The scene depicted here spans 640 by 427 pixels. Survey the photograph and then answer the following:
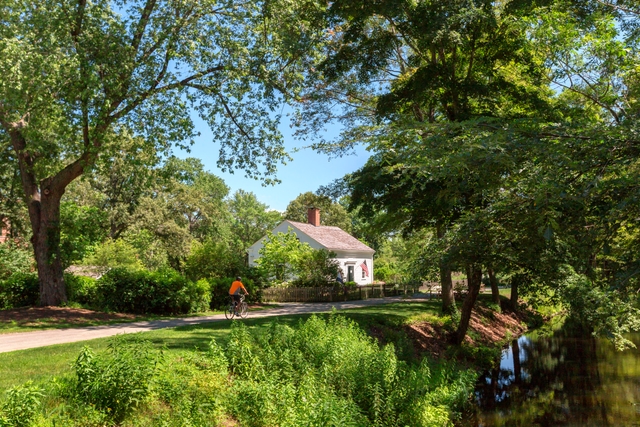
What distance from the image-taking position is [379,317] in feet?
60.8

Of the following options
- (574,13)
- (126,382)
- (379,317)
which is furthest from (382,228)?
(126,382)

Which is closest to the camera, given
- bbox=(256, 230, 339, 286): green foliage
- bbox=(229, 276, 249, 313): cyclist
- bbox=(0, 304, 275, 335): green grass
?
bbox=(0, 304, 275, 335): green grass

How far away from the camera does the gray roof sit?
46.9m

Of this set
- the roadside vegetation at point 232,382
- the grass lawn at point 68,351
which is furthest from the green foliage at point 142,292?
the roadside vegetation at point 232,382

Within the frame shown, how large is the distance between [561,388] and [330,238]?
3447cm

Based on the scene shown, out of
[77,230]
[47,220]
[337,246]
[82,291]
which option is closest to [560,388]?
[82,291]

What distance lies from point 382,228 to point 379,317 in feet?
12.5

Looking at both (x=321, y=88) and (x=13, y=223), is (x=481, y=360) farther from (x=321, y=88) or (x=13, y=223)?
(x=13, y=223)

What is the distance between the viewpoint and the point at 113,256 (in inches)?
1476

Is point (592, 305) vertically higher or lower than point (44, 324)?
higher

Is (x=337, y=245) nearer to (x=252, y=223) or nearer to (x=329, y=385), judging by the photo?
(x=252, y=223)

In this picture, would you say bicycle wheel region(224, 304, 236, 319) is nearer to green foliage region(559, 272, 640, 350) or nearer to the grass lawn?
the grass lawn

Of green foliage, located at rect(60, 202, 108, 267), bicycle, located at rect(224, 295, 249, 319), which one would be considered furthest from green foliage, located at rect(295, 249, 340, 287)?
bicycle, located at rect(224, 295, 249, 319)

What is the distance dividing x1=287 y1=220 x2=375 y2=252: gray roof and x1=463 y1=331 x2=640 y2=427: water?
85.0 feet
